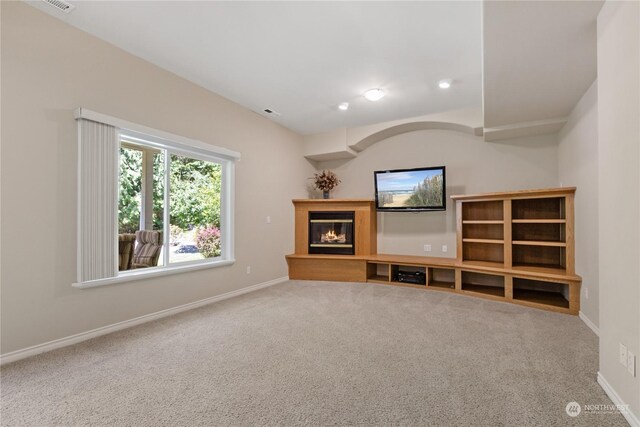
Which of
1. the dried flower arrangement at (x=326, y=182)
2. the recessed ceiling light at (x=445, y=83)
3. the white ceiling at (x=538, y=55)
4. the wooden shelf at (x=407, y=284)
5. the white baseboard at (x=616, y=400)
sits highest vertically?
the recessed ceiling light at (x=445, y=83)

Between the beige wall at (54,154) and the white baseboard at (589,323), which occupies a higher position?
the beige wall at (54,154)

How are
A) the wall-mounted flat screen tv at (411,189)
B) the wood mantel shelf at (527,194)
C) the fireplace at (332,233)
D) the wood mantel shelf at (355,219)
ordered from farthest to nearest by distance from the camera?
the fireplace at (332,233) < the wood mantel shelf at (355,219) < the wall-mounted flat screen tv at (411,189) < the wood mantel shelf at (527,194)

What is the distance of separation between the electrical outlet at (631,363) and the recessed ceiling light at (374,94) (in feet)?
11.1

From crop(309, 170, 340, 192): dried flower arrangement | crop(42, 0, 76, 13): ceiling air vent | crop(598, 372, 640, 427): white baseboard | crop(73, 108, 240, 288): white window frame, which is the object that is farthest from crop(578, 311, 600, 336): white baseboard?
crop(42, 0, 76, 13): ceiling air vent

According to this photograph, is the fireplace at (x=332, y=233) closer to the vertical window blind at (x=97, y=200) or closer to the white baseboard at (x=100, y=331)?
the white baseboard at (x=100, y=331)

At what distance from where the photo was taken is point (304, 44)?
2.81 m

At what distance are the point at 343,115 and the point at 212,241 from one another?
2.86m

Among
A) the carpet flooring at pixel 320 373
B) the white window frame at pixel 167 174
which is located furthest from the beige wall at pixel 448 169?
the white window frame at pixel 167 174

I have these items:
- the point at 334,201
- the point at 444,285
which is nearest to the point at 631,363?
the point at 444,285

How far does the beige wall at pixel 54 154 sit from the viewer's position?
2256 millimetres

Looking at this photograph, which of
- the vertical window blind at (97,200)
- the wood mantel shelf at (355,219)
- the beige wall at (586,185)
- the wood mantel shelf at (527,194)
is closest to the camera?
the vertical window blind at (97,200)

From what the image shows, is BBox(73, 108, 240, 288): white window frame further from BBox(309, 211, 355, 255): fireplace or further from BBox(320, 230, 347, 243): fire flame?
BBox(320, 230, 347, 243): fire flame

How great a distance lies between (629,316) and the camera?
1.53 m

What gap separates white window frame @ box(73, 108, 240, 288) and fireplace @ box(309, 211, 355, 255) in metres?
1.71
